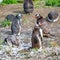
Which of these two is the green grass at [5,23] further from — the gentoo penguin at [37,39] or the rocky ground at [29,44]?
the gentoo penguin at [37,39]

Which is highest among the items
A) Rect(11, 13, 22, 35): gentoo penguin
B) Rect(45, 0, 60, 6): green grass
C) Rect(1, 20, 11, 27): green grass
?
Rect(45, 0, 60, 6): green grass

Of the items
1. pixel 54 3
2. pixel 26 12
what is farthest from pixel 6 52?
pixel 54 3

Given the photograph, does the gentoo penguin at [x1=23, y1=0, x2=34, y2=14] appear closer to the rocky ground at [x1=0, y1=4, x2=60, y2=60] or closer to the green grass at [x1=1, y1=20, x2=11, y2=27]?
the rocky ground at [x1=0, y1=4, x2=60, y2=60]

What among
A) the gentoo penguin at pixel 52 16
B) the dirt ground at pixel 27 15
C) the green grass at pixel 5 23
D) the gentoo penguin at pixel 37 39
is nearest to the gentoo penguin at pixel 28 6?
the dirt ground at pixel 27 15

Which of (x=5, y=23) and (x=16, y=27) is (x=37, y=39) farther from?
(x=5, y=23)

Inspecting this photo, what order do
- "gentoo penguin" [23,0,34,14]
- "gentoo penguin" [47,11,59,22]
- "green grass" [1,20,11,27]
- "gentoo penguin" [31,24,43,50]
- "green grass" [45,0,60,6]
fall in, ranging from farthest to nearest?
"green grass" [45,0,60,6] → "gentoo penguin" [23,0,34,14] → "gentoo penguin" [47,11,59,22] → "green grass" [1,20,11,27] → "gentoo penguin" [31,24,43,50]

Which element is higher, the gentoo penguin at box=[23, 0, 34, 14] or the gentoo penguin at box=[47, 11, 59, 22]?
the gentoo penguin at box=[23, 0, 34, 14]

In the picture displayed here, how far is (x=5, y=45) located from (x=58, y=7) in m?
6.08

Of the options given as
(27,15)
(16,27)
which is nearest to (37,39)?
(16,27)

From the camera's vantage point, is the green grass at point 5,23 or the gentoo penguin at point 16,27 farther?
the green grass at point 5,23

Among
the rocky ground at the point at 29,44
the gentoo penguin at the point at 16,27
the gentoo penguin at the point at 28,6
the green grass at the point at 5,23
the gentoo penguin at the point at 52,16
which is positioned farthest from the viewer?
the gentoo penguin at the point at 28,6

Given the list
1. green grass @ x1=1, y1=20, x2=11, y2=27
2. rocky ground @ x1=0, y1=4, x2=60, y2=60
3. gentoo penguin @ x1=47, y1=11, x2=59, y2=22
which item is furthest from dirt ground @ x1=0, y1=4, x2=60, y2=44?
green grass @ x1=1, y1=20, x2=11, y2=27

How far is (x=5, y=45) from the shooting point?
11320 mm

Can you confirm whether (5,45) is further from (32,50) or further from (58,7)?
(58,7)
